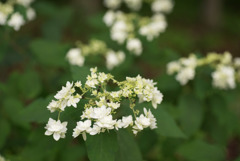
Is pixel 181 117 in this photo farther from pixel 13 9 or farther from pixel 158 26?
pixel 13 9

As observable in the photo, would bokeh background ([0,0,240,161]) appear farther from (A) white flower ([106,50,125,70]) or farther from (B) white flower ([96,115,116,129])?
(B) white flower ([96,115,116,129])

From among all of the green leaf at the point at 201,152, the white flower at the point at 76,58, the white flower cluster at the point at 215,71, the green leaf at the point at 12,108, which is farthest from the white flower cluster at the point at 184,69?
the green leaf at the point at 12,108

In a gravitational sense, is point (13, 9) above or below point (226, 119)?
above

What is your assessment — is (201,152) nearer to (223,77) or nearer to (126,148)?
(223,77)

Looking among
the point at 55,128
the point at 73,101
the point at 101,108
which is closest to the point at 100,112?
the point at 101,108

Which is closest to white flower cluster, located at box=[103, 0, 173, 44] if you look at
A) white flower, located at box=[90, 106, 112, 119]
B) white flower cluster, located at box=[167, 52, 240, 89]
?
white flower cluster, located at box=[167, 52, 240, 89]

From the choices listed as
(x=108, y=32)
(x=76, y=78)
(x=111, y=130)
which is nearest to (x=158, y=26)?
(x=108, y=32)
